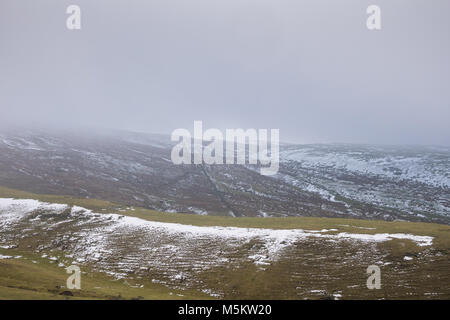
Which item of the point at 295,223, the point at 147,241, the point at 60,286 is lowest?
the point at 147,241

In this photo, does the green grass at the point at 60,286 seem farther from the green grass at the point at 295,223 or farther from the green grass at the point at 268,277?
the green grass at the point at 295,223

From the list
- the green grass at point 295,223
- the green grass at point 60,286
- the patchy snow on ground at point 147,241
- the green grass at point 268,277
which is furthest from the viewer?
the green grass at point 295,223

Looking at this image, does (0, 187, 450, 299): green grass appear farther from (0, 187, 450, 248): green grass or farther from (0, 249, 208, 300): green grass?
(0, 187, 450, 248): green grass

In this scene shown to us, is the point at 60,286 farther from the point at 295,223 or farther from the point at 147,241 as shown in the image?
the point at 295,223

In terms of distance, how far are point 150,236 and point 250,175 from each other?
139226 millimetres

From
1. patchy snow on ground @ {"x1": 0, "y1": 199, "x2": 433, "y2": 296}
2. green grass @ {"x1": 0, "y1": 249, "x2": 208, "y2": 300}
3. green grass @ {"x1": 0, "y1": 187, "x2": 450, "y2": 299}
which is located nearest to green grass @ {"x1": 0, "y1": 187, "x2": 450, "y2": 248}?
green grass @ {"x1": 0, "y1": 187, "x2": 450, "y2": 299}

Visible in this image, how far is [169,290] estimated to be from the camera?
35.8 metres

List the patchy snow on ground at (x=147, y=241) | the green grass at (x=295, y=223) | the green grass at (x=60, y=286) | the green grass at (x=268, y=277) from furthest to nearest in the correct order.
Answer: the green grass at (x=295, y=223) → the patchy snow on ground at (x=147, y=241) → the green grass at (x=268, y=277) → the green grass at (x=60, y=286)

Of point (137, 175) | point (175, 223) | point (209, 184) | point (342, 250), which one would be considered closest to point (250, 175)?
point (209, 184)

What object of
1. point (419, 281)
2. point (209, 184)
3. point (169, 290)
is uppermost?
point (419, 281)

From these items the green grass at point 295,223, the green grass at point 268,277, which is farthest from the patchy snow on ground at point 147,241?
the green grass at point 295,223

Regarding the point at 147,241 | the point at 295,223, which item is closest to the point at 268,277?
the point at 147,241

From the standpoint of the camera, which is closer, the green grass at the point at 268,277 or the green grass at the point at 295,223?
the green grass at the point at 268,277
